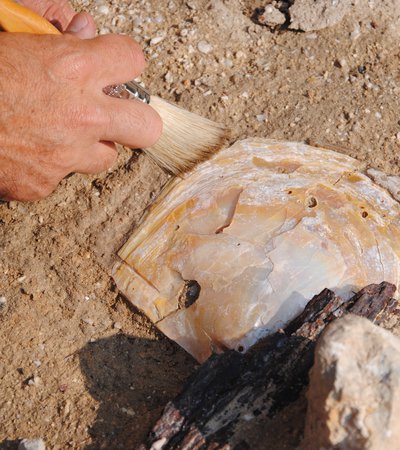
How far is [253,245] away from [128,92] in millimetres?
656

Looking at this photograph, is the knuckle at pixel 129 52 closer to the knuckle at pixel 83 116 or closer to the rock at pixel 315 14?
the knuckle at pixel 83 116

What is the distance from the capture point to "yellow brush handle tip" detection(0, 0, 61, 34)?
1854 millimetres

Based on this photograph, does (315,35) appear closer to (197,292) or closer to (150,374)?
(197,292)

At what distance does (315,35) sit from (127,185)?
1.00 metres

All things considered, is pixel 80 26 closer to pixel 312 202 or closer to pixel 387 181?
pixel 312 202

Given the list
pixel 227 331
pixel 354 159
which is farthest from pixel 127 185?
pixel 354 159

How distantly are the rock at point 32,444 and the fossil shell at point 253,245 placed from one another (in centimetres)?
48

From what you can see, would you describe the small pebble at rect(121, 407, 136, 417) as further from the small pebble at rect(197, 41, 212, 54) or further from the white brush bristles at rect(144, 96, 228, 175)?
the small pebble at rect(197, 41, 212, 54)

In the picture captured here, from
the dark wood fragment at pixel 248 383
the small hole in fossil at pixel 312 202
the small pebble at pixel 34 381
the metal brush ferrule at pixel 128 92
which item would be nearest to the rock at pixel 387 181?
the small hole in fossil at pixel 312 202

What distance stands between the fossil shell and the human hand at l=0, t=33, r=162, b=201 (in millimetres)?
305

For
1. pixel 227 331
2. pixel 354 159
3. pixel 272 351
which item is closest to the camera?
pixel 272 351

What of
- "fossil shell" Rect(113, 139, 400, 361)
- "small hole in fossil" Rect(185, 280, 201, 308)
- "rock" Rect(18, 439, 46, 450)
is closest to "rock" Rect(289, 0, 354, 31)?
"fossil shell" Rect(113, 139, 400, 361)

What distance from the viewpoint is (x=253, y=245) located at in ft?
6.57

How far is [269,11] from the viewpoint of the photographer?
101 inches
